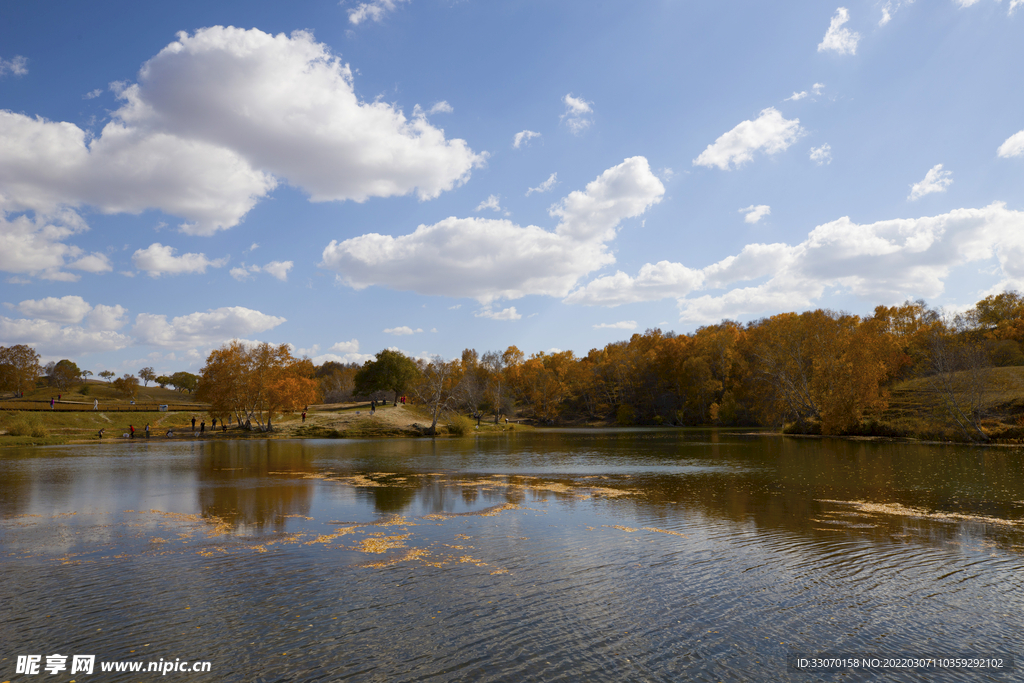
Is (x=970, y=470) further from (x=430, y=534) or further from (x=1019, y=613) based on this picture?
(x=430, y=534)

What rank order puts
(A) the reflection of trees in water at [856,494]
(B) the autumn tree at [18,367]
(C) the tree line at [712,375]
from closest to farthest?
(A) the reflection of trees in water at [856,494], (C) the tree line at [712,375], (B) the autumn tree at [18,367]

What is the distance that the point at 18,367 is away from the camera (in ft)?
347

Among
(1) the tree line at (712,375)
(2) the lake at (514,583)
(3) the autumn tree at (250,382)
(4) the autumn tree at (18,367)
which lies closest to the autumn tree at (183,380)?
(1) the tree line at (712,375)

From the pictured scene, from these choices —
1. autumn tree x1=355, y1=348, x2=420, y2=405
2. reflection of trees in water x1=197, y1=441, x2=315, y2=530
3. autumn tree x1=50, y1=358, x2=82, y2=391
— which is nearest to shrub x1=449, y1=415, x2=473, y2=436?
autumn tree x1=355, y1=348, x2=420, y2=405

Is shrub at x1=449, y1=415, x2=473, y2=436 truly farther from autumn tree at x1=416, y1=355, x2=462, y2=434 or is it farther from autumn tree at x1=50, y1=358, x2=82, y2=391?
autumn tree at x1=50, y1=358, x2=82, y2=391

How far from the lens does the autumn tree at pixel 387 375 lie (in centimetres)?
11066

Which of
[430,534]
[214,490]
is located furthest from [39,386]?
[430,534]

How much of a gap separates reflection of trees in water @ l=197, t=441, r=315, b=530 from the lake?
23 cm

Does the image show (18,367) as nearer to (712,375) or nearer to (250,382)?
(250,382)

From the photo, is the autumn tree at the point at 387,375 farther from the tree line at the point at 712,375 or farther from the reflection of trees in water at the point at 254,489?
the reflection of trees in water at the point at 254,489

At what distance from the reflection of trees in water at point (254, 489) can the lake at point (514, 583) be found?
0.75 ft

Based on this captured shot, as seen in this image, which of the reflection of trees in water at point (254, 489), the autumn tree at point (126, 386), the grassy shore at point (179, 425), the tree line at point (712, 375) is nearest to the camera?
the reflection of trees in water at point (254, 489)

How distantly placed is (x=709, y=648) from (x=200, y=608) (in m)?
9.00

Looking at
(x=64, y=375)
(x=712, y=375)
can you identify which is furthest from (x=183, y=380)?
(x=712, y=375)
